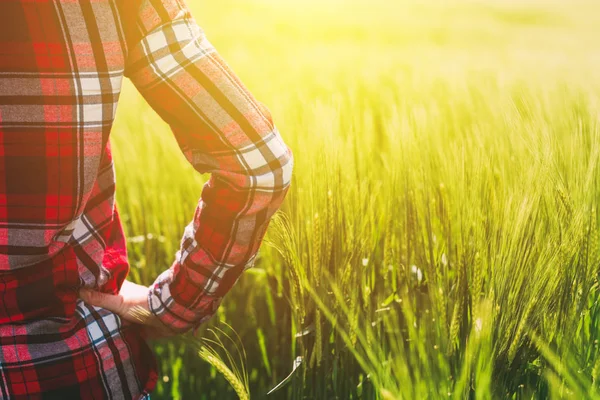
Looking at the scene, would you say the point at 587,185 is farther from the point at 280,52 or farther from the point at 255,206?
the point at 280,52

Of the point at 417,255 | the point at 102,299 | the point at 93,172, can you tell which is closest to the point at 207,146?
the point at 93,172

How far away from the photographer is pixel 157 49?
1.87 ft

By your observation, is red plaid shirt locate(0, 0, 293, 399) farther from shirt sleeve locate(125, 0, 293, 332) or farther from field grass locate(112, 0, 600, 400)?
field grass locate(112, 0, 600, 400)

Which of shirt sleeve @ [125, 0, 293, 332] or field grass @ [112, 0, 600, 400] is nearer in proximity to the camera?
shirt sleeve @ [125, 0, 293, 332]

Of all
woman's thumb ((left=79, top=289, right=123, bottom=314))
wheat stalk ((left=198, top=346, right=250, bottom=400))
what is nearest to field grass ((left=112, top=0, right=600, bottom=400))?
wheat stalk ((left=198, top=346, right=250, bottom=400))

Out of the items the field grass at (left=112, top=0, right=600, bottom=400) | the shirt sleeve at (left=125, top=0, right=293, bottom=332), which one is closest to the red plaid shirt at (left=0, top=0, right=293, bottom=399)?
the shirt sleeve at (left=125, top=0, right=293, bottom=332)

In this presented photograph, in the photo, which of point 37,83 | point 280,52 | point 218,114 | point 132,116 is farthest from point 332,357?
point 280,52

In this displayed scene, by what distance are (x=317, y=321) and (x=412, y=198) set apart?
24 cm

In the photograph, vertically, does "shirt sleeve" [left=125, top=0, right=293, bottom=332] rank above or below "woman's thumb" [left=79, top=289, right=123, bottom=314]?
above

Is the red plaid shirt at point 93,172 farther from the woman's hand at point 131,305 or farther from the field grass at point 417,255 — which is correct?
the field grass at point 417,255

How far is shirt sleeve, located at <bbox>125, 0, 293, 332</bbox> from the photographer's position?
58 cm

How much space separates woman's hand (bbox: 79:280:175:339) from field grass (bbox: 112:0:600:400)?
0.28 ft

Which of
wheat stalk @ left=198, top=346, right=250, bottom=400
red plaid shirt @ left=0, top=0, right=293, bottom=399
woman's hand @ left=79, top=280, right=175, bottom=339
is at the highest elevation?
red plaid shirt @ left=0, top=0, right=293, bottom=399

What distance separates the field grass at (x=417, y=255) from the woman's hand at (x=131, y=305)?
9cm
